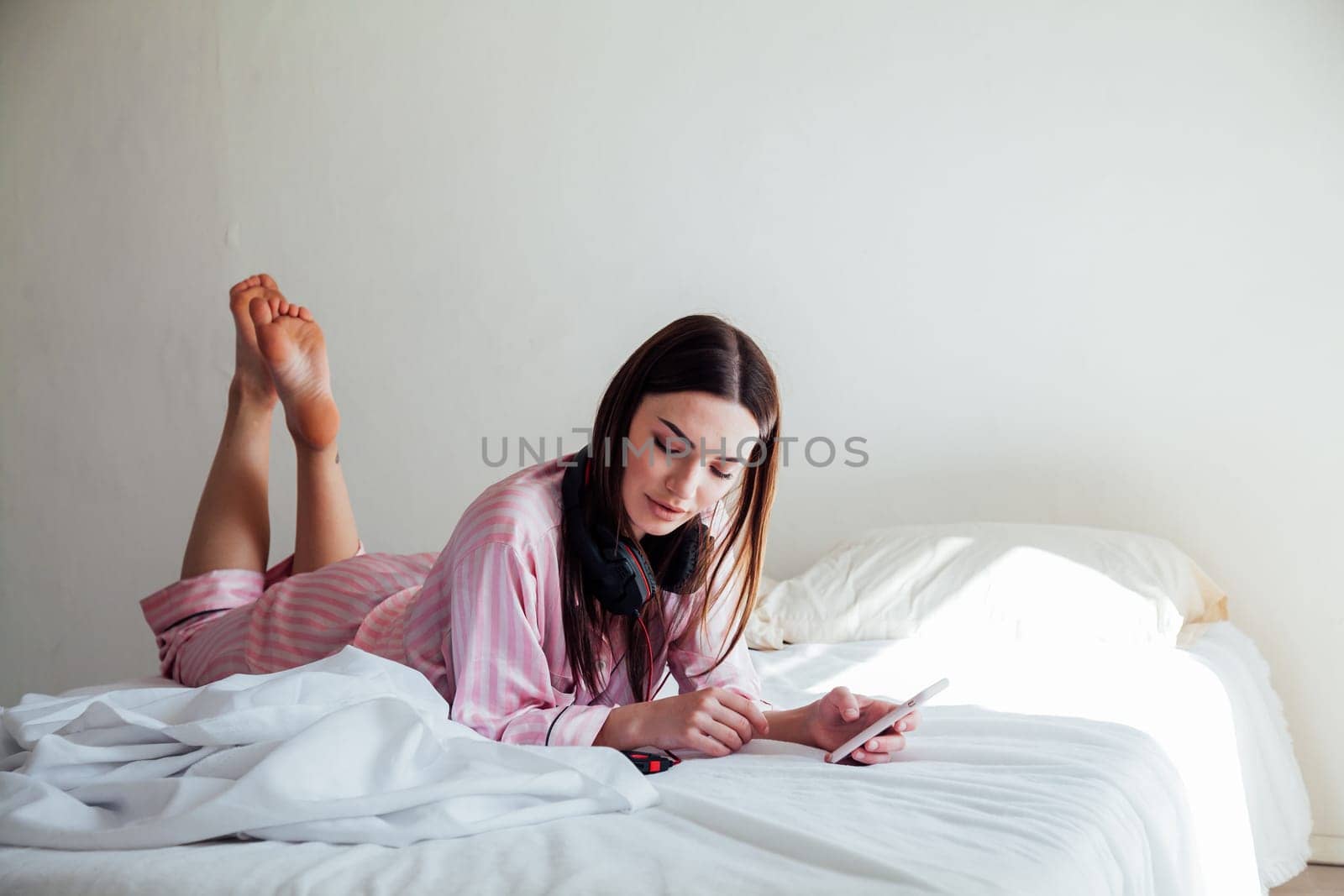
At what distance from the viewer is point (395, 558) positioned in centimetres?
185

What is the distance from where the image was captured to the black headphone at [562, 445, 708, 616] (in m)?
1.31

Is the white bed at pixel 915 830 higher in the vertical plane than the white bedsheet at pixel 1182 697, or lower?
higher

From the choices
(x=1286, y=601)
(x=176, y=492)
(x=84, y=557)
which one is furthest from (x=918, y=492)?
(x=84, y=557)

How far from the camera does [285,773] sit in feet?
2.96

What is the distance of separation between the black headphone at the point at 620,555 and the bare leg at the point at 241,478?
34.9 inches

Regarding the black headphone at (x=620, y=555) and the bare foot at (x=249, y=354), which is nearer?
the black headphone at (x=620, y=555)

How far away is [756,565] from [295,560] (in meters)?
1.05

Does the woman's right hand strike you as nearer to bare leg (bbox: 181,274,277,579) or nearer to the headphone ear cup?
the headphone ear cup

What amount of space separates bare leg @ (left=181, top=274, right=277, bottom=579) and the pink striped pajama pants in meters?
0.05

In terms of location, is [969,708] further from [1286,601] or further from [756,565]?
[1286,601]

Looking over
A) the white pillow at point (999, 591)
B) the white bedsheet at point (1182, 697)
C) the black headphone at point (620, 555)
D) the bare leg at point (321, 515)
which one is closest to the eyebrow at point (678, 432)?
the black headphone at point (620, 555)

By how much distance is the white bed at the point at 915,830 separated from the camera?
811mm

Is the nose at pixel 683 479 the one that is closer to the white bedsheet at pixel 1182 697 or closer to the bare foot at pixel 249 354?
the white bedsheet at pixel 1182 697

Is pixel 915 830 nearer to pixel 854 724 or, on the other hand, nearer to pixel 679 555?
pixel 854 724
